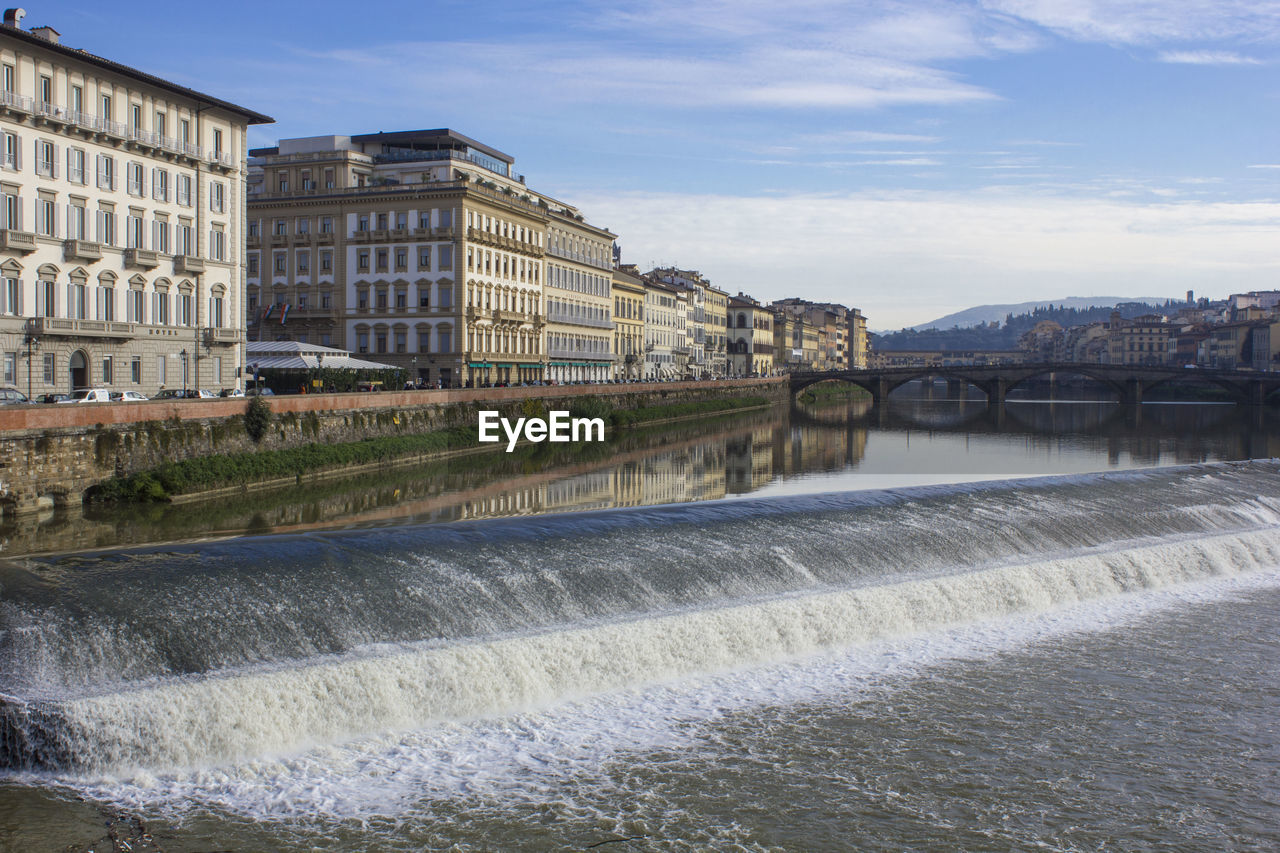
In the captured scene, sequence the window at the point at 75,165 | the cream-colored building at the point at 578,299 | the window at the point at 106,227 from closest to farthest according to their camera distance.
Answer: the window at the point at 75,165 < the window at the point at 106,227 < the cream-colored building at the point at 578,299

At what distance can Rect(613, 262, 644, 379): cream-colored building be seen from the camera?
9981 cm

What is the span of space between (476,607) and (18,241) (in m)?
29.1

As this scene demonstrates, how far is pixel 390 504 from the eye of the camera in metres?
30.9

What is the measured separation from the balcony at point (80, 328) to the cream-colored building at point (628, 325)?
60.3 meters

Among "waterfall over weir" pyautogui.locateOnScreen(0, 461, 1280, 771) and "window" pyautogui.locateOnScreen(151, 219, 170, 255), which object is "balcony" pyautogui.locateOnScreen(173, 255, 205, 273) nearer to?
"window" pyautogui.locateOnScreen(151, 219, 170, 255)

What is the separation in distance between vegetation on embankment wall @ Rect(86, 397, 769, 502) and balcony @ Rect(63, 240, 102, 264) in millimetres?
10670

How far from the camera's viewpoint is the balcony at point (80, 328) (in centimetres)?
3731

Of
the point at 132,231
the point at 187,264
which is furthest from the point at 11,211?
the point at 187,264

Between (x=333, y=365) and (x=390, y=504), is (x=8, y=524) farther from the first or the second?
(x=333, y=365)

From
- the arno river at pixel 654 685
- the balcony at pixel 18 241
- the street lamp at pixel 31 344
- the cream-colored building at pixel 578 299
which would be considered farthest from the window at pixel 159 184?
the cream-colored building at pixel 578 299

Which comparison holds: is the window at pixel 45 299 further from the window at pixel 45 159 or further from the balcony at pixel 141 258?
the window at pixel 45 159

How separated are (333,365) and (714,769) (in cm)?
3914

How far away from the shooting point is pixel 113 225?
4038cm

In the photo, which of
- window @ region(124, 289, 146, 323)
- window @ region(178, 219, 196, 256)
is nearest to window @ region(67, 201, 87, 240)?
window @ region(124, 289, 146, 323)
